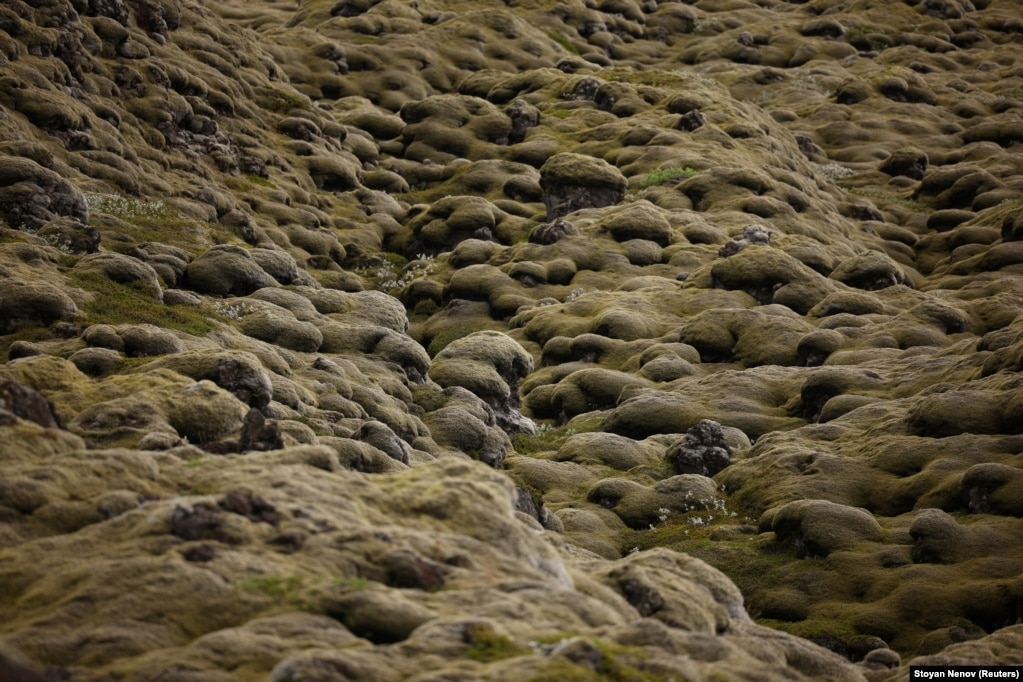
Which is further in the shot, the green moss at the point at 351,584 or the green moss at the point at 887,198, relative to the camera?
the green moss at the point at 887,198

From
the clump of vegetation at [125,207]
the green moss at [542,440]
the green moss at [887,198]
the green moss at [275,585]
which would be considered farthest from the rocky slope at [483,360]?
the green moss at [887,198]

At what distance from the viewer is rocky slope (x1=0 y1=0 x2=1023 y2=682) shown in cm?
1483

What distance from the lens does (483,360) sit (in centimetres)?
4478

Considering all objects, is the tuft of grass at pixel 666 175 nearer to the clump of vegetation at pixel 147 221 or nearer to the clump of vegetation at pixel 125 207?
the clump of vegetation at pixel 147 221

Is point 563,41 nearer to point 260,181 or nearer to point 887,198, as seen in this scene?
point 887,198

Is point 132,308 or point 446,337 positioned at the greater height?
point 132,308

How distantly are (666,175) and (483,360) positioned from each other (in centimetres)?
3321

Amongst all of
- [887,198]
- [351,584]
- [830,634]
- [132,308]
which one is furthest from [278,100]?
[351,584]

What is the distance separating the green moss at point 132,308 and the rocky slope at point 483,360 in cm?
19

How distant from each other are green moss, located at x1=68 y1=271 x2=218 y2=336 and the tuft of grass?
138 feet

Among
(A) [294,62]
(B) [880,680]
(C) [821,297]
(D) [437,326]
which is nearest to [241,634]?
(B) [880,680]

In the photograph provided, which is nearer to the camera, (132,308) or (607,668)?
(607,668)

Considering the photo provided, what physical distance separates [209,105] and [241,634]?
5478cm

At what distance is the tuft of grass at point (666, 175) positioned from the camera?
72.2 meters
